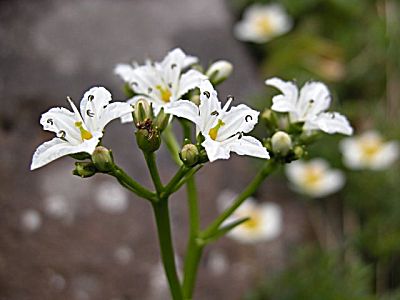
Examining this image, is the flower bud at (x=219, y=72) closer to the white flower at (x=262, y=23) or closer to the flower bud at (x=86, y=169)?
the flower bud at (x=86, y=169)

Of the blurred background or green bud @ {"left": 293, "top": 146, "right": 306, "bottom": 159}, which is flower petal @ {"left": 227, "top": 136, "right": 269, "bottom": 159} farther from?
the blurred background

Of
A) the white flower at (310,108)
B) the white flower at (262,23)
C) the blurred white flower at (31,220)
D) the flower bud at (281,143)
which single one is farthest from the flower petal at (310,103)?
the white flower at (262,23)

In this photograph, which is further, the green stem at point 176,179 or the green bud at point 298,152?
the green bud at point 298,152

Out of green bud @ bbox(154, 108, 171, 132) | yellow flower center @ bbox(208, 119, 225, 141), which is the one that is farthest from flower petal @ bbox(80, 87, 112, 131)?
yellow flower center @ bbox(208, 119, 225, 141)

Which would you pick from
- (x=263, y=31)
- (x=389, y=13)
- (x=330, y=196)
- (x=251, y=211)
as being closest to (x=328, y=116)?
(x=251, y=211)

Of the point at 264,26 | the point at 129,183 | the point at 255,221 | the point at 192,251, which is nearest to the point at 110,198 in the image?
the point at 255,221

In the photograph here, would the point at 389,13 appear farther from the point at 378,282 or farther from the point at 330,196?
the point at 378,282

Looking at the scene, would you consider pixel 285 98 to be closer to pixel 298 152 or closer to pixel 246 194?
pixel 298 152

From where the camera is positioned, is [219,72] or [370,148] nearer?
[219,72]
